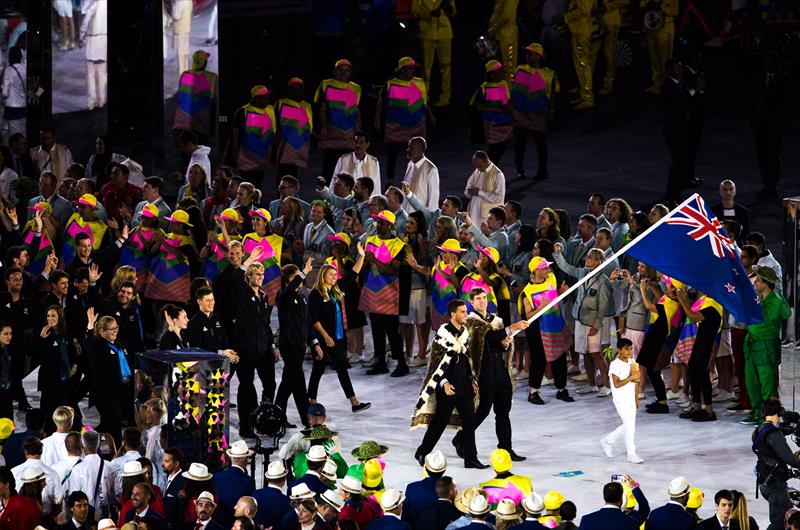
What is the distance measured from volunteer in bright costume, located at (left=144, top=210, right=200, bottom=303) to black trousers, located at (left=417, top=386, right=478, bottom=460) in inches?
191

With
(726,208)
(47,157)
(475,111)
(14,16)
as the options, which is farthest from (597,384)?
(14,16)

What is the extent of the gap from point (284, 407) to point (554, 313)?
3052 mm

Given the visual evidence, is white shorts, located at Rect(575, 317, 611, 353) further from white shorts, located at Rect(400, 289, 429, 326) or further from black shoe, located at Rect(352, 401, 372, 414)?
black shoe, located at Rect(352, 401, 372, 414)

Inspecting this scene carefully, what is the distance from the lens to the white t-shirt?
17.8m

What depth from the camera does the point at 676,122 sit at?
25375 mm

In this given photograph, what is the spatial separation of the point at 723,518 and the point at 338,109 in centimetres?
1274

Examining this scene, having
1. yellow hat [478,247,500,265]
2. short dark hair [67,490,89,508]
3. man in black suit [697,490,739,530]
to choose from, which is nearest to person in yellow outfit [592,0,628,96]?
yellow hat [478,247,500,265]

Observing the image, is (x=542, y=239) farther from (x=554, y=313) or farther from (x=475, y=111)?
(x=475, y=111)

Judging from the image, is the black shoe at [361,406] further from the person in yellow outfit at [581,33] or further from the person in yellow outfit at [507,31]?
the person in yellow outfit at [507,31]

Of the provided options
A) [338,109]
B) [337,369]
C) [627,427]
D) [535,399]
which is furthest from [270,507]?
[338,109]

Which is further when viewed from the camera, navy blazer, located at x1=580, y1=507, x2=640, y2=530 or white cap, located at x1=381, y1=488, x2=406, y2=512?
white cap, located at x1=381, y1=488, x2=406, y2=512

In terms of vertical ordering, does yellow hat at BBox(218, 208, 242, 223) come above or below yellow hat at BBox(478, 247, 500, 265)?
above

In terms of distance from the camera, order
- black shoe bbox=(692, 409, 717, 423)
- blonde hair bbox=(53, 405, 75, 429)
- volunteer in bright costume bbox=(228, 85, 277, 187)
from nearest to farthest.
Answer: blonde hair bbox=(53, 405, 75, 429)
black shoe bbox=(692, 409, 717, 423)
volunteer in bright costume bbox=(228, 85, 277, 187)

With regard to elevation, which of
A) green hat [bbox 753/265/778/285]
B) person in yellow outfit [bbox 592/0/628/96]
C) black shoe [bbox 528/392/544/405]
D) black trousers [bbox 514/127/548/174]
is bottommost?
black shoe [bbox 528/392/544/405]
